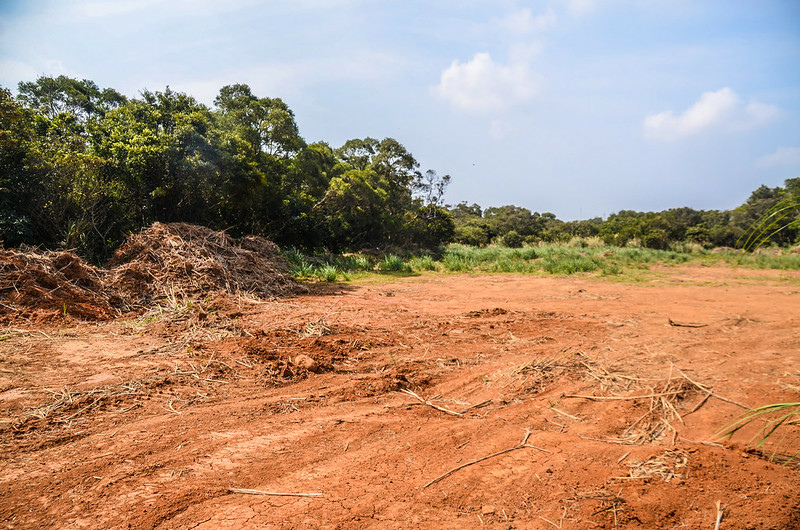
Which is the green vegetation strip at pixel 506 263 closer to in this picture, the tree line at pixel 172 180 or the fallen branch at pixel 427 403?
the tree line at pixel 172 180

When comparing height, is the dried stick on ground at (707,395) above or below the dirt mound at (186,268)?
below


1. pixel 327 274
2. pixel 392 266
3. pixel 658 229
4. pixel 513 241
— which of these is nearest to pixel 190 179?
pixel 327 274

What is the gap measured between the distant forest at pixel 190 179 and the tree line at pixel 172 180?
27mm

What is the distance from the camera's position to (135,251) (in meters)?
7.44

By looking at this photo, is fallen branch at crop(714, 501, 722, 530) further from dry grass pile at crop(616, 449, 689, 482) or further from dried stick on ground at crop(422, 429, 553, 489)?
dried stick on ground at crop(422, 429, 553, 489)

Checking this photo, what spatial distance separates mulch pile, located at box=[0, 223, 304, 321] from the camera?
18.6 ft

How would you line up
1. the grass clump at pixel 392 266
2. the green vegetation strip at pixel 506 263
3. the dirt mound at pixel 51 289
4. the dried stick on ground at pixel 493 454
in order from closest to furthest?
the dried stick on ground at pixel 493 454 → the dirt mound at pixel 51 289 → the green vegetation strip at pixel 506 263 → the grass clump at pixel 392 266

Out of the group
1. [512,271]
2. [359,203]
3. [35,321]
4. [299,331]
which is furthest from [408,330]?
[359,203]

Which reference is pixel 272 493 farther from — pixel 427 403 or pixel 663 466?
pixel 663 466

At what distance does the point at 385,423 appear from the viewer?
3.03m

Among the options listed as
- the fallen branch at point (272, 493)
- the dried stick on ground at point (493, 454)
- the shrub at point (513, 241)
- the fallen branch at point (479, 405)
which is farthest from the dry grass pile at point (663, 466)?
the shrub at point (513, 241)

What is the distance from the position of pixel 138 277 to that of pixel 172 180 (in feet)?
13.7

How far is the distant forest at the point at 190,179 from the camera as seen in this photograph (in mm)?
7914

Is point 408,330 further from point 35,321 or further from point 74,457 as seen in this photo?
point 35,321
